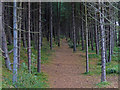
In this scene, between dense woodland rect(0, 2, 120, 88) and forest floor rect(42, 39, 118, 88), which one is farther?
forest floor rect(42, 39, 118, 88)

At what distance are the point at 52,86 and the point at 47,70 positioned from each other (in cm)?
480

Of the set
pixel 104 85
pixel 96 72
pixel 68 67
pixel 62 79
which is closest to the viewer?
pixel 104 85

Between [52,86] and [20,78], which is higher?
[20,78]

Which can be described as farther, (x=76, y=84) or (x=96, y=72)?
(x=96, y=72)

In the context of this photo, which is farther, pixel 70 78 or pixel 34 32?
pixel 70 78

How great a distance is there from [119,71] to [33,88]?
287 inches

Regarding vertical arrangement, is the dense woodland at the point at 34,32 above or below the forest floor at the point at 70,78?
above

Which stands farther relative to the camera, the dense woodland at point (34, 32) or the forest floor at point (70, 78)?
the forest floor at point (70, 78)

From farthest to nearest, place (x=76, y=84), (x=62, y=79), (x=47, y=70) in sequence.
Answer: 1. (x=47, y=70)
2. (x=62, y=79)
3. (x=76, y=84)

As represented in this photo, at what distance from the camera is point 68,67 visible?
57.9ft

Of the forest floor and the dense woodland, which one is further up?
the dense woodland

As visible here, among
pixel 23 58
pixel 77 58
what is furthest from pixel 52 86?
pixel 77 58

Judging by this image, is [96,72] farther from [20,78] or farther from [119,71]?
[20,78]

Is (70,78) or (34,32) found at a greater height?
(34,32)
